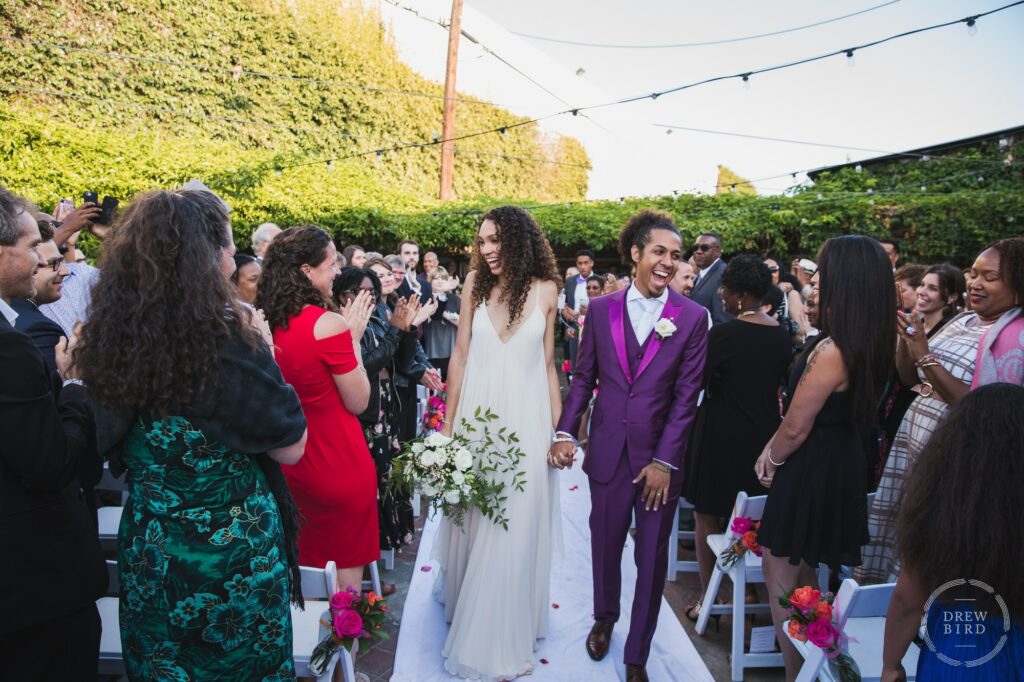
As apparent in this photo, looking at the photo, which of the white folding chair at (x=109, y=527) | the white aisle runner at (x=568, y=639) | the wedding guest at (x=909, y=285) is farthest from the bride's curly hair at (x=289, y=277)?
the wedding guest at (x=909, y=285)

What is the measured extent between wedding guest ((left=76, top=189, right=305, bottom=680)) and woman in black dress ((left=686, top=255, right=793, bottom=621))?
294 centimetres

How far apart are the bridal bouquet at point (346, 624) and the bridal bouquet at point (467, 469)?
81cm

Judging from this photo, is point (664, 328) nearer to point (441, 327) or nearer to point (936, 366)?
point (936, 366)

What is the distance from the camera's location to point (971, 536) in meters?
1.70

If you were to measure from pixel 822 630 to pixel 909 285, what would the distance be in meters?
3.79

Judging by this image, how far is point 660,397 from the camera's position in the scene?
3314 millimetres

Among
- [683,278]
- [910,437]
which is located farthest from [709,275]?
[910,437]

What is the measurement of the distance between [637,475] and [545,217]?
35.3 feet

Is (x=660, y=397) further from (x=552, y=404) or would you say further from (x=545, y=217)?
(x=545, y=217)

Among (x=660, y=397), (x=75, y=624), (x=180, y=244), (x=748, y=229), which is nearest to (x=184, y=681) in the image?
(x=75, y=624)

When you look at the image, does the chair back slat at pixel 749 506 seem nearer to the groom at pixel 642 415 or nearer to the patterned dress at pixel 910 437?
the groom at pixel 642 415

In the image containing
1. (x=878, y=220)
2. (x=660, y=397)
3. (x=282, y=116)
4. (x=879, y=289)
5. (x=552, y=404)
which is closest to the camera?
(x=879, y=289)

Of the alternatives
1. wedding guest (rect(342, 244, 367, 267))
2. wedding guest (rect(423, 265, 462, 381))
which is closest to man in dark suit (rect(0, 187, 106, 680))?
wedding guest (rect(342, 244, 367, 267))

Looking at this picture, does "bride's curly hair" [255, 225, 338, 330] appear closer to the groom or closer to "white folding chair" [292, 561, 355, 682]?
"white folding chair" [292, 561, 355, 682]
